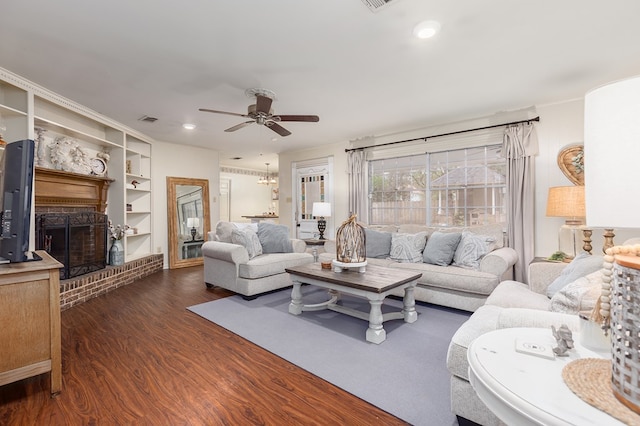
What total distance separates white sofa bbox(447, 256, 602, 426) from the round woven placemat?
0.47 metres

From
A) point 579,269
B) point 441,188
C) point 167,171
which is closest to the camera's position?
point 579,269

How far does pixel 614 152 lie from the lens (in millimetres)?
630

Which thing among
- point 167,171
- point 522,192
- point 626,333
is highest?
point 167,171

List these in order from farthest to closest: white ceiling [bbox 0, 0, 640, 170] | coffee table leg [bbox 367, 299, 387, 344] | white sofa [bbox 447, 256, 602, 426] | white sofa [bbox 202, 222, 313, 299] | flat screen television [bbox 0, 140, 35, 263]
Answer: white sofa [bbox 202, 222, 313, 299]
coffee table leg [bbox 367, 299, 387, 344]
white ceiling [bbox 0, 0, 640, 170]
flat screen television [bbox 0, 140, 35, 263]
white sofa [bbox 447, 256, 602, 426]

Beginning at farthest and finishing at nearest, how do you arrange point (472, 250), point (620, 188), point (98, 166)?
point (98, 166) < point (472, 250) < point (620, 188)

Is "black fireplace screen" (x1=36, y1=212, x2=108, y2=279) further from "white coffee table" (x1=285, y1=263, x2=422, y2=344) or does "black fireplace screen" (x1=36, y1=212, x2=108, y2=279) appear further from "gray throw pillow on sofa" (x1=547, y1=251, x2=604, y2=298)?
"gray throw pillow on sofa" (x1=547, y1=251, x2=604, y2=298)

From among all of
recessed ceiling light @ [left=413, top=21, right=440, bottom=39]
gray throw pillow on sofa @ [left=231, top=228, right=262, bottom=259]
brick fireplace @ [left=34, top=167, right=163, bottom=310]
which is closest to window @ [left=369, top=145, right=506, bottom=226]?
gray throw pillow on sofa @ [left=231, top=228, right=262, bottom=259]

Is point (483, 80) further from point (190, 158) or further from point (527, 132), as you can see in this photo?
point (190, 158)

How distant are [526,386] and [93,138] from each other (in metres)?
5.33

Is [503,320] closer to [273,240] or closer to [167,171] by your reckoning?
→ [273,240]

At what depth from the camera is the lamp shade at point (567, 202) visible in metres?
3.04

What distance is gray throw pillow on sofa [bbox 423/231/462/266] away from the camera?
11.9ft

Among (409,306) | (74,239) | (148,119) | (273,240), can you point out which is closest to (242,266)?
(273,240)

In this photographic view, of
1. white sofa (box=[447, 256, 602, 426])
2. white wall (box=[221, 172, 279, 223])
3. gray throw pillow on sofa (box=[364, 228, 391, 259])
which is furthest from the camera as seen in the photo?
white wall (box=[221, 172, 279, 223])
